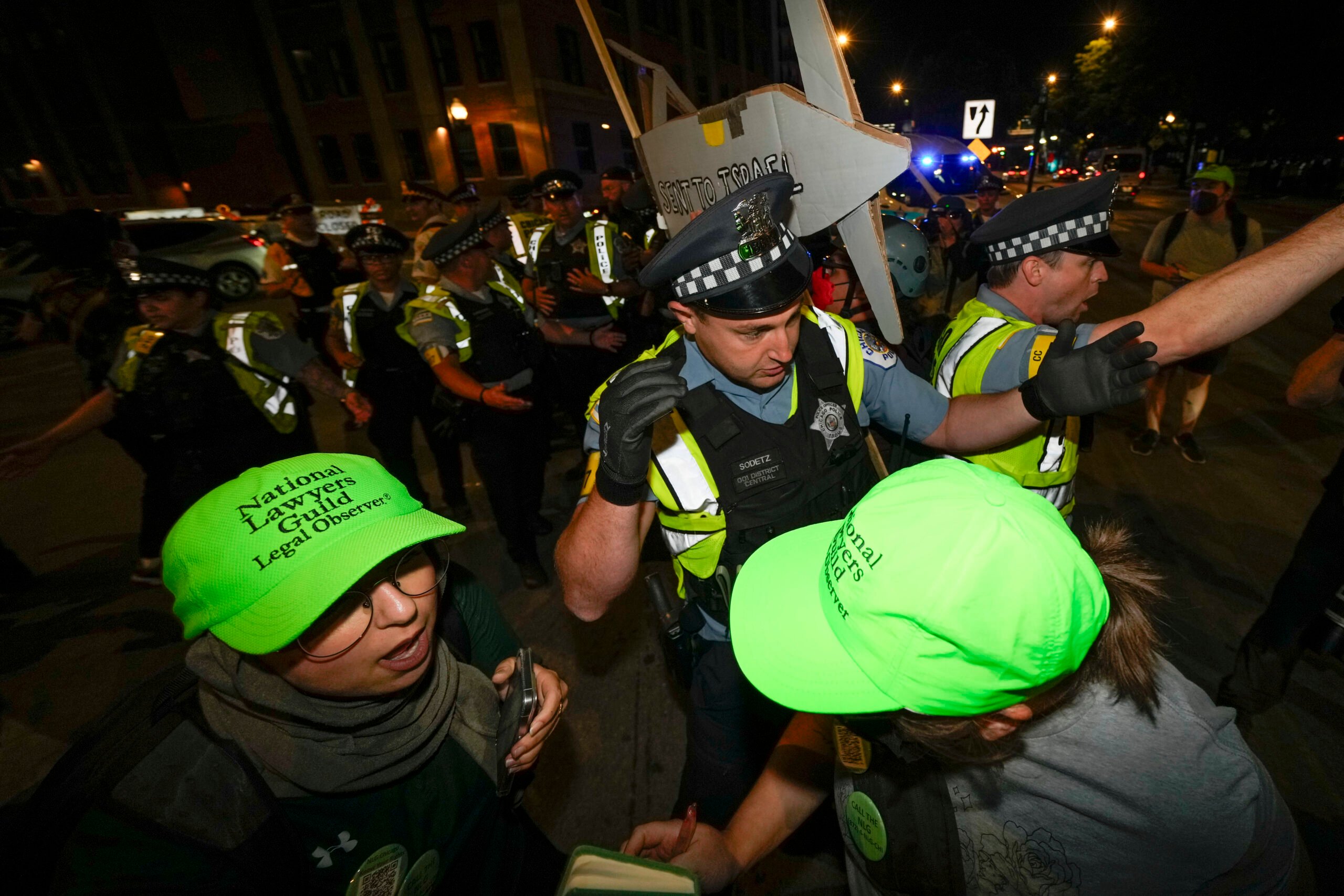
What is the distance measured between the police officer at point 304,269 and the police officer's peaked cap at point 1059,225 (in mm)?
6586

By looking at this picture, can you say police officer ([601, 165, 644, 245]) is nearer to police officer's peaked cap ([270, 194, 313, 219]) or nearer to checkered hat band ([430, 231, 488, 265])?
police officer's peaked cap ([270, 194, 313, 219])

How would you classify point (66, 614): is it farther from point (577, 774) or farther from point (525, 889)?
point (525, 889)

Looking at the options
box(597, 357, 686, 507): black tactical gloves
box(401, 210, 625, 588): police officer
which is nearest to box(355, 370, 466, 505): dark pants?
box(401, 210, 625, 588): police officer

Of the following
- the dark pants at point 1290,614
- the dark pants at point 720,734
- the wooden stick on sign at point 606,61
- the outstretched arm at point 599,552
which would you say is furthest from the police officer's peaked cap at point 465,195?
the dark pants at point 1290,614

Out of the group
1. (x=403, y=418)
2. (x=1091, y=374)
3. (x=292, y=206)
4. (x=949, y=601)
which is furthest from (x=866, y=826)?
(x=292, y=206)

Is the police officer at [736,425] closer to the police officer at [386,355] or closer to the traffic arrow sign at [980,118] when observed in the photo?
the police officer at [386,355]

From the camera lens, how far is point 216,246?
47.0 ft

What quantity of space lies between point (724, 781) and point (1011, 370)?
70.3 inches

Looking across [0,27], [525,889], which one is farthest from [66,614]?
[0,27]

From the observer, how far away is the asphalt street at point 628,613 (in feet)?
8.68

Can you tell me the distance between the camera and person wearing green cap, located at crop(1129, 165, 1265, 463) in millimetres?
5074

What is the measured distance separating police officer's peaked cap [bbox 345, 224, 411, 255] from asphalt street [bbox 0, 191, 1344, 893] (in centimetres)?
222

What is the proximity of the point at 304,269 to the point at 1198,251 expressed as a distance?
8878 millimetres

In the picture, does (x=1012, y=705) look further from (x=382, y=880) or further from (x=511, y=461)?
(x=511, y=461)
